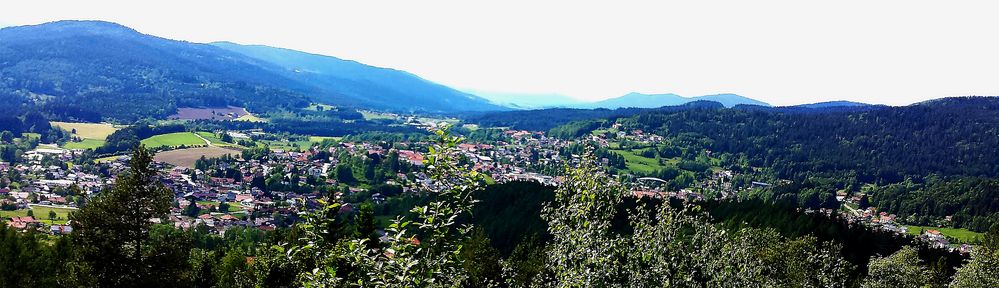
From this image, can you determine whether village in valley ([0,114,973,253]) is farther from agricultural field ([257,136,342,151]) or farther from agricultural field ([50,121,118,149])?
agricultural field ([50,121,118,149])

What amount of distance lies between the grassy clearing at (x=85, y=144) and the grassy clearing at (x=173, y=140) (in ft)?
34.2

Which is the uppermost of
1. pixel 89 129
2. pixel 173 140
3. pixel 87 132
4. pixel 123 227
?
pixel 123 227

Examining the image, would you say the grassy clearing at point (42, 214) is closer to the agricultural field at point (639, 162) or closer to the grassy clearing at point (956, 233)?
the agricultural field at point (639, 162)

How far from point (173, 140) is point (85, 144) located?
20423 mm

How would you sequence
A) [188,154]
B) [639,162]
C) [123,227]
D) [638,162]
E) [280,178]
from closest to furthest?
[123,227], [280,178], [188,154], [638,162], [639,162]

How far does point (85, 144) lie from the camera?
5822 inches

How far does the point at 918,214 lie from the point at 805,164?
63.2 m

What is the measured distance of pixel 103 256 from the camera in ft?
52.6

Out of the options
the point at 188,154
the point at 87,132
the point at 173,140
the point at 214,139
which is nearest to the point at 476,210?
the point at 188,154

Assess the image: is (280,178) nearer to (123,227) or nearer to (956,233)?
(123,227)

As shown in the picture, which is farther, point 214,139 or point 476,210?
point 214,139

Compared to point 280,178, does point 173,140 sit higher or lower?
higher

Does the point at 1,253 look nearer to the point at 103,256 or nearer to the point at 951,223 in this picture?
the point at 103,256

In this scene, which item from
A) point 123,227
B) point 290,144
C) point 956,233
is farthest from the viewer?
point 290,144
